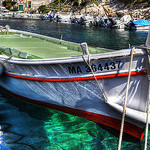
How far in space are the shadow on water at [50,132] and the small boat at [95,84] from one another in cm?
28

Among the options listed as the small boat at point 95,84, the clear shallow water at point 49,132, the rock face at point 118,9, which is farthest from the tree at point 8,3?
the clear shallow water at point 49,132

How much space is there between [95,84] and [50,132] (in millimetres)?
2028

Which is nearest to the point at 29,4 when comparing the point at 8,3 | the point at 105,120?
the point at 8,3

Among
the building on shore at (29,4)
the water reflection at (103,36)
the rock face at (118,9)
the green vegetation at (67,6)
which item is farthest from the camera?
the building on shore at (29,4)

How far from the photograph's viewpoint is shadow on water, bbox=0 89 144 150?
5.65 metres

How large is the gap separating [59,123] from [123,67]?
2.81 m

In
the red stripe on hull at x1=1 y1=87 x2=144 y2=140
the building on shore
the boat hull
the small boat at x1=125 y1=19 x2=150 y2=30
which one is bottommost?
the red stripe on hull at x1=1 y1=87 x2=144 y2=140

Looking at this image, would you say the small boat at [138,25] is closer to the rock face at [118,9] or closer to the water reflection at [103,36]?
the water reflection at [103,36]

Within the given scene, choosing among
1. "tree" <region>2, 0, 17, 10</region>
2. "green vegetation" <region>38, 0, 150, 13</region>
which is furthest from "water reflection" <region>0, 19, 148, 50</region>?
"tree" <region>2, 0, 17, 10</region>

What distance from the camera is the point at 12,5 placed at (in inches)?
4131

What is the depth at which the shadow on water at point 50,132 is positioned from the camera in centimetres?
565

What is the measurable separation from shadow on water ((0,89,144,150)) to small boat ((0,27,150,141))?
281 millimetres

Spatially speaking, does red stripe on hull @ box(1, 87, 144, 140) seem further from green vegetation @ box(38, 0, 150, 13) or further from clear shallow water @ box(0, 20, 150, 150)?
green vegetation @ box(38, 0, 150, 13)

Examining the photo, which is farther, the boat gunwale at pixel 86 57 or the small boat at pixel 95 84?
the small boat at pixel 95 84
